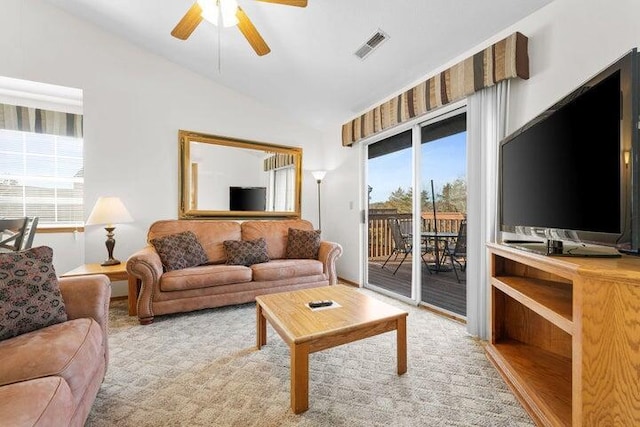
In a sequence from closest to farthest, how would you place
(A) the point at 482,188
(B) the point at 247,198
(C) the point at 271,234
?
1. (A) the point at 482,188
2. (C) the point at 271,234
3. (B) the point at 247,198

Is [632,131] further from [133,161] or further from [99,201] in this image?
[133,161]

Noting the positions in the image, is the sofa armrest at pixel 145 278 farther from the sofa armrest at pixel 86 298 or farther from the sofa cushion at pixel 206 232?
the sofa armrest at pixel 86 298

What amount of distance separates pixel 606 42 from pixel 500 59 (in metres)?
0.57

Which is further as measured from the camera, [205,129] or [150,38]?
[205,129]

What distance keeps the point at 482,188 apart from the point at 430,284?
1.72 metres

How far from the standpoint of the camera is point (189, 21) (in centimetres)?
191

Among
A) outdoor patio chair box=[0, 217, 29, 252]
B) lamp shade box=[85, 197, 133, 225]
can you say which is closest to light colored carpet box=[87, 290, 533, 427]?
lamp shade box=[85, 197, 133, 225]

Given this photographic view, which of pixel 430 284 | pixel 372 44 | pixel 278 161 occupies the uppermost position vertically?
pixel 372 44

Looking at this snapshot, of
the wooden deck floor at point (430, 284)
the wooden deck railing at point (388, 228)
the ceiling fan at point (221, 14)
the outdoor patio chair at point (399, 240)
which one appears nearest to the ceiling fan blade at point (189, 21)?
the ceiling fan at point (221, 14)

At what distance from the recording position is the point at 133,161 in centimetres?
329

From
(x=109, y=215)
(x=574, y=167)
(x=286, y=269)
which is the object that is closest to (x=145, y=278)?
(x=109, y=215)

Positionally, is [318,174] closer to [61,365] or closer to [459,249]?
[459,249]

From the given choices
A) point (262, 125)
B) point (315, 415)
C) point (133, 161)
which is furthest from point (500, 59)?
point (133, 161)

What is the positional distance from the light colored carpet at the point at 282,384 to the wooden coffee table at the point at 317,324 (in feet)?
0.48
